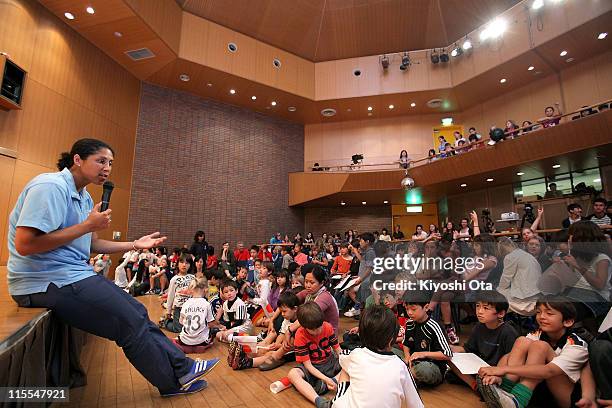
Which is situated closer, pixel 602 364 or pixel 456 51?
pixel 602 364

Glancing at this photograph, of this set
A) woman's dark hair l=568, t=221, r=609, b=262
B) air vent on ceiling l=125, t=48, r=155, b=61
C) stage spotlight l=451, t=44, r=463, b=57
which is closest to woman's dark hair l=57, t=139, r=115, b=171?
woman's dark hair l=568, t=221, r=609, b=262

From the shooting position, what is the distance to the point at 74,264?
1.81 metres

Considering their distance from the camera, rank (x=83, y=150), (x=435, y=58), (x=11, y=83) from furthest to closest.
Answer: (x=435, y=58) < (x=11, y=83) < (x=83, y=150)

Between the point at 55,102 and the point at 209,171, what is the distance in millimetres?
5157

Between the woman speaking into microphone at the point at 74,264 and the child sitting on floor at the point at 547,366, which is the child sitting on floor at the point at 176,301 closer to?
the woman speaking into microphone at the point at 74,264

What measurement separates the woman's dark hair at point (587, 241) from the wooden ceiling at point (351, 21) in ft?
36.1

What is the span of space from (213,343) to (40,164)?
7475mm

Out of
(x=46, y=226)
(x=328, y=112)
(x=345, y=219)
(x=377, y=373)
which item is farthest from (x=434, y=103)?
(x=46, y=226)

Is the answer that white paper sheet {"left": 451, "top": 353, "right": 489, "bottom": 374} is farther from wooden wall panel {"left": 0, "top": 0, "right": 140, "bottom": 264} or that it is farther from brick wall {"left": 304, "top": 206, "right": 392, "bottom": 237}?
brick wall {"left": 304, "top": 206, "right": 392, "bottom": 237}

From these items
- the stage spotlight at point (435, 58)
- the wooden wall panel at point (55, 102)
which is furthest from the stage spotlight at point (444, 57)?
the wooden wall panel at point (55, 102)

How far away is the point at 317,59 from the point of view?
1353 centimetres

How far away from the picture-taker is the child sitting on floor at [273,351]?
3117 mm

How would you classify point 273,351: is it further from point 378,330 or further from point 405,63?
point 405,63

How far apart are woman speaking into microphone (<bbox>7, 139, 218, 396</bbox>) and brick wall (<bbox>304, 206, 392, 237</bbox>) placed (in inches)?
502
